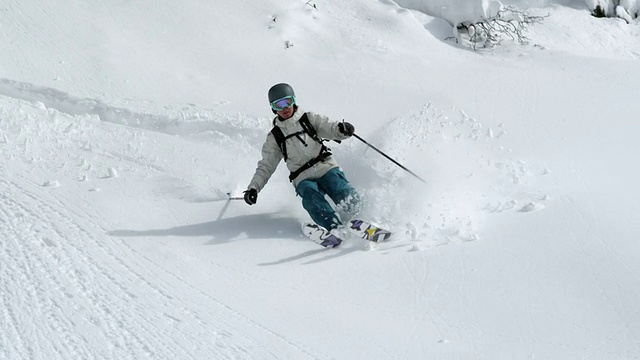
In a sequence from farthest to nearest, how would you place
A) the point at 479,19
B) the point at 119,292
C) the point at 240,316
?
the point at 479,19 → the point at 119,292 → the point at 240,316

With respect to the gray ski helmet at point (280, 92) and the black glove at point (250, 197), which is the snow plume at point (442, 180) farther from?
the gray ski helmet at point (280, 92)

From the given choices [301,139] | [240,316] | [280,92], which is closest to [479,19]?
[301,139]

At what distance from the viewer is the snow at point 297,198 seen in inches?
185

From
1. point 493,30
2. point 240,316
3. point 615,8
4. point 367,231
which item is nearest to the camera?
point 240,316

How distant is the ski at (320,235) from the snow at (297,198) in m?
0.07

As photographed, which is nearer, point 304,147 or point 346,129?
point 346,129

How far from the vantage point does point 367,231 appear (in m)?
5.76

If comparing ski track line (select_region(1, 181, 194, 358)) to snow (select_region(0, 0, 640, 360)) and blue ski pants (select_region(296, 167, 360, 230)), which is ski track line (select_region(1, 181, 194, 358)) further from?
blue ski pants (select_region(296, 167, 360, 230))

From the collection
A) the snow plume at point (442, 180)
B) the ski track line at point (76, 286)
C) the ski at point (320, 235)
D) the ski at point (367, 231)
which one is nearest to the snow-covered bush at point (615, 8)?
the snow plume at point (442, 180)

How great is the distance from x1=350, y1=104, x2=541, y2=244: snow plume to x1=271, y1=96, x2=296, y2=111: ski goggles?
1009 millimetres

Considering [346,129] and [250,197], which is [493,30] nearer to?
[346,129]

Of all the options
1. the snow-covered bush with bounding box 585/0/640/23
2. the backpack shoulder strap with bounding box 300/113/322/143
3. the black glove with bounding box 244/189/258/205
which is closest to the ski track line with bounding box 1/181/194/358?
the black glove with bounding box 244/189/258/205

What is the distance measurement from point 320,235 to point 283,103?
1167mm

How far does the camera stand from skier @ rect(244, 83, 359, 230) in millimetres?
6242
